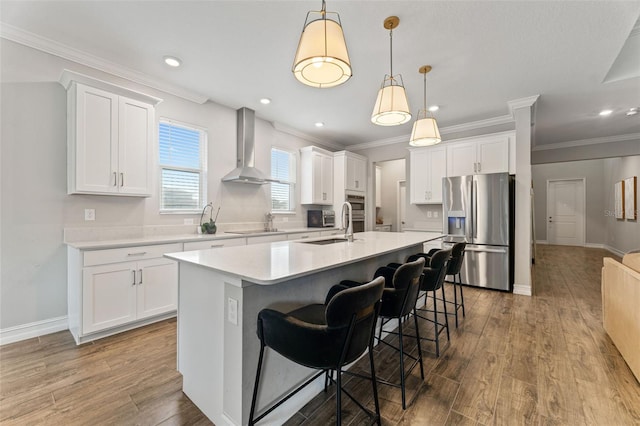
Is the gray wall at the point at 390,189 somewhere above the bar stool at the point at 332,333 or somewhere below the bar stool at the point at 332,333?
above

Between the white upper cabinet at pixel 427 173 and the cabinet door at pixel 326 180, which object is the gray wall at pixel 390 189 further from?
the cabinet door at pixel 326 180

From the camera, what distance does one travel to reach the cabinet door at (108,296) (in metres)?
2.41

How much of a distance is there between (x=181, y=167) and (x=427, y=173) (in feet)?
14.0

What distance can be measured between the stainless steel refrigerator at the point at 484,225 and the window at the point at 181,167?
401cm

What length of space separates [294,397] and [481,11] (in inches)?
127

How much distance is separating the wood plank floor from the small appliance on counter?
10.0 ft

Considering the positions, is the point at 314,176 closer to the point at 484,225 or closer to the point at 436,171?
the point at 436,171

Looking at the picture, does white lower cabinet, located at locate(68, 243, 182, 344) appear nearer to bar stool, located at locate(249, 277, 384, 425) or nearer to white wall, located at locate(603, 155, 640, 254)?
bar stool, located at locate(249, 277, 384, 425)

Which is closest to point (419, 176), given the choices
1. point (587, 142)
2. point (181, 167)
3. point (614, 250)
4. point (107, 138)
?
point (587, 142)

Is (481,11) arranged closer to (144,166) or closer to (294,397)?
(294,397)

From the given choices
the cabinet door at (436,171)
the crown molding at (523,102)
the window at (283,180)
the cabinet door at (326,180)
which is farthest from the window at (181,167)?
the crown molding at (523,102)

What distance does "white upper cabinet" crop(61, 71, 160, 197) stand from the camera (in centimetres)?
261

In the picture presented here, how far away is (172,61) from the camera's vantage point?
2.95 m

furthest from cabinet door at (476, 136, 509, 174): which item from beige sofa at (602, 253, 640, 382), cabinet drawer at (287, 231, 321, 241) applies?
cabinet drawer at (287, 231, 321, 241)
